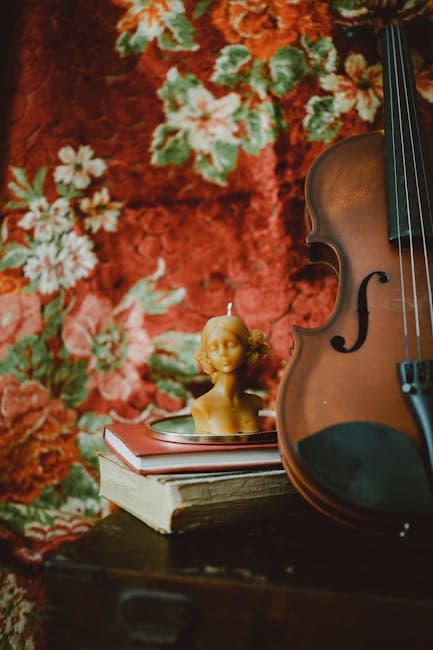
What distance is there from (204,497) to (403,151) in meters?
0.50

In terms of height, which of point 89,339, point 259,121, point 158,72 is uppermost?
point 158,72

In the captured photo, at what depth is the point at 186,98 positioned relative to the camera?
925mm

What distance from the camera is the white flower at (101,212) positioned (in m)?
0.92

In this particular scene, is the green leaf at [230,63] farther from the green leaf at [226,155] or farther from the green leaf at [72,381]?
the green leaf at [72,381]

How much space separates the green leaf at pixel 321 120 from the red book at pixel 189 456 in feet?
1.97

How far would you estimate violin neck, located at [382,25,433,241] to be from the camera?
567 mm

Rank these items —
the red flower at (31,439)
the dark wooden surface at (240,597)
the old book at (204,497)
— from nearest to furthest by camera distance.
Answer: the dark wooden surface at (240,597) < the old book at (204,497) < the red flower at (31,439)

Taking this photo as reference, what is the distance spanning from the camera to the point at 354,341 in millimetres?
506

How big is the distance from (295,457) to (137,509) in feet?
0.67

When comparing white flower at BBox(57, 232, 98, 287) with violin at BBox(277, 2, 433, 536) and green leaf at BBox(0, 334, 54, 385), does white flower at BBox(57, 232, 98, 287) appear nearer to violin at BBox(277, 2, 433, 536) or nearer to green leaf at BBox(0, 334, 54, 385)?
green leaf at BBox(0, 334, 54, 385)

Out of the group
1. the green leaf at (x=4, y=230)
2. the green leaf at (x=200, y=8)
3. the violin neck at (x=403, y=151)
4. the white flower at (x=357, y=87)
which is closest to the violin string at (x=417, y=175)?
the violin neck at (x=403, y=151)

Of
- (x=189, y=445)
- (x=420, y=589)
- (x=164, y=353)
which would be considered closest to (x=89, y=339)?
(x=164, y=353)

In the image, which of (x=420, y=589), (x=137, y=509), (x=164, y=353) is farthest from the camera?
(x=164, y=353)

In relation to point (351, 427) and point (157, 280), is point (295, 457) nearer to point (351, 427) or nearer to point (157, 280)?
point (351, 427)
